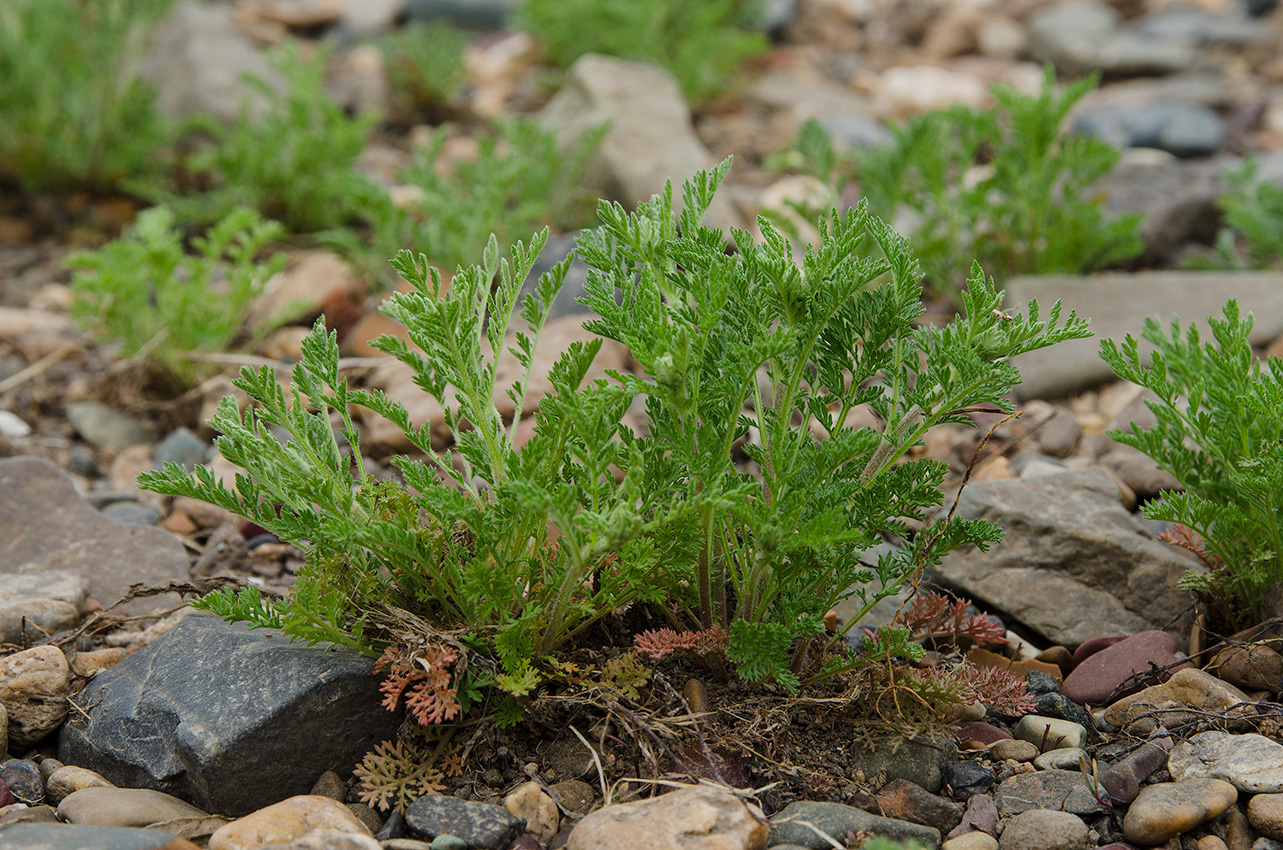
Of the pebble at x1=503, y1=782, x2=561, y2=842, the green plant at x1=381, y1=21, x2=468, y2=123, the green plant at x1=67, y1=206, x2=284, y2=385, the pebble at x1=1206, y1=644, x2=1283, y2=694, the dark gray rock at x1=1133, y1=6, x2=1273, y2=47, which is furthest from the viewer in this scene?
the dark gray rock at x1=1133, y1=6, x2=1273, y2=47

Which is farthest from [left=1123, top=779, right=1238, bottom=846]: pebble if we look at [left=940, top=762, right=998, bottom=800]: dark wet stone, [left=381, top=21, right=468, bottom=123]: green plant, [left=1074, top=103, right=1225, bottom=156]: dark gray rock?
[left=381, top=21, right=468, bottom=123]: green plant

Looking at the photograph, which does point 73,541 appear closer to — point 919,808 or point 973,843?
point 919,808

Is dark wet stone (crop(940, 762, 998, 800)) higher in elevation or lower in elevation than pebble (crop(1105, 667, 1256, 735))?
lower

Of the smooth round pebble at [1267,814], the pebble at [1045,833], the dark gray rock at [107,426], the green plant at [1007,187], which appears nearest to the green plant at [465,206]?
the dark gray rock at [107,426]

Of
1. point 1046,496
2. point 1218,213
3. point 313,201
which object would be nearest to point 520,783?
point 1046,496

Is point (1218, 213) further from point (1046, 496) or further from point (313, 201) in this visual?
point (313, 201)

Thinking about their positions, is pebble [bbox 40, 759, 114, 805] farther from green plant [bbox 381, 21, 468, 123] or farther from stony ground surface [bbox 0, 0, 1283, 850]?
green plant [bbox 381, 21, 468, 123]

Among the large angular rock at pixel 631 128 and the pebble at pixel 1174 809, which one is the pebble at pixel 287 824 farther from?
the large angular rock at pixel 631 128
